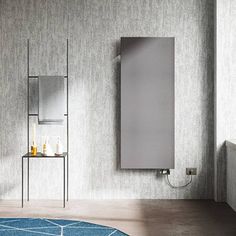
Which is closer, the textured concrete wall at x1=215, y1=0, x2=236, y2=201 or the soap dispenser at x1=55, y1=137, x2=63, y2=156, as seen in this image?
the soap dispenser at x1=55, y1=137, x2=63, y2=156

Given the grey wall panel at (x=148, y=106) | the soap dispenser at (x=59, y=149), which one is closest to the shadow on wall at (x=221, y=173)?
the grey wall panel at (x=148, y=106)

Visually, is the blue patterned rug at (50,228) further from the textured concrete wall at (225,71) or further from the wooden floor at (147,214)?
the textured concrete wall at (225,71)

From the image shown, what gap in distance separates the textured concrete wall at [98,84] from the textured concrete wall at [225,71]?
160 millimetres

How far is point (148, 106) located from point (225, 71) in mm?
944

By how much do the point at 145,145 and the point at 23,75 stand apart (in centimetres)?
161

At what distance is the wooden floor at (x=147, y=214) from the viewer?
12.7ft

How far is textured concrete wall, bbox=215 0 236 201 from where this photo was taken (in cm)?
491

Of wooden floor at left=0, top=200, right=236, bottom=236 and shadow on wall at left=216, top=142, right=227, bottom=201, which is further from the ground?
shadow on wall at left=216, top=142, right=227, bottom=201

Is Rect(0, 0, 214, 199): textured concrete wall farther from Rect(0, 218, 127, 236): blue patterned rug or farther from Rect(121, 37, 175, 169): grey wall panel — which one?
Rect(0, 218, 127, 236): blue patterned rug

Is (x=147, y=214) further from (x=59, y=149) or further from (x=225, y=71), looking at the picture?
(x=225, y=71)

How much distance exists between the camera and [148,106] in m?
4.98

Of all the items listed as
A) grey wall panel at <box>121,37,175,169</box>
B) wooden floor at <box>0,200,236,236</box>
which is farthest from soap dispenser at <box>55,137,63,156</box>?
grey wall panel at <box>121,37,175,169</box>

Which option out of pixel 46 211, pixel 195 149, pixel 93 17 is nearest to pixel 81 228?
pixel 46 211

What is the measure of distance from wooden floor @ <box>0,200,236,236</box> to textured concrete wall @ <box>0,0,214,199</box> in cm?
24
